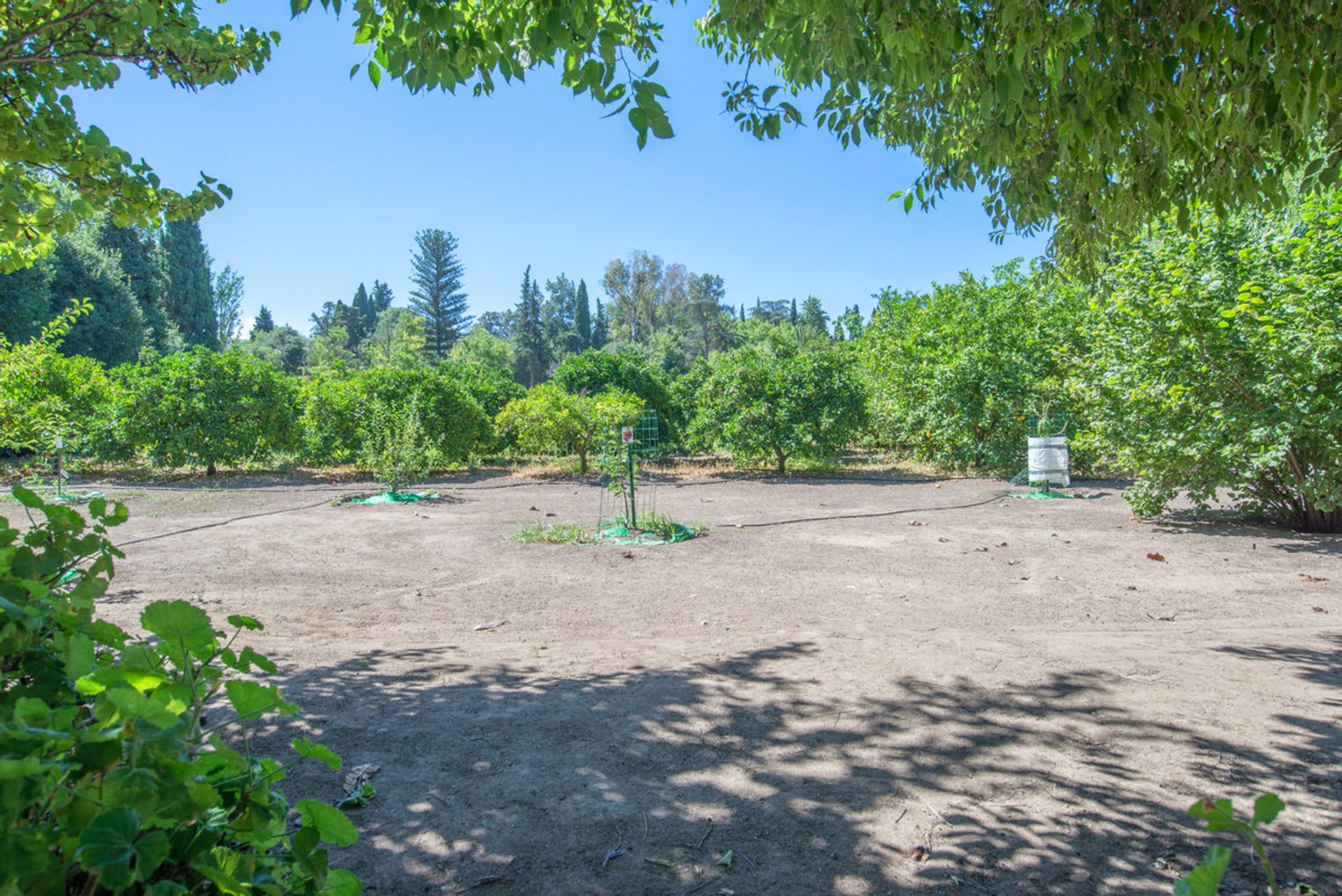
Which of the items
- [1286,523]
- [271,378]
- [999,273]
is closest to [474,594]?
[1286,523]

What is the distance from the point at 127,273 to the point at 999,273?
37.5m

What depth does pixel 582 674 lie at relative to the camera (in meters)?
4.00

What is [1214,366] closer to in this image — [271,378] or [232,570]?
[232,570]

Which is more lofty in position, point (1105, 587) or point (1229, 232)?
point (1229, 232)

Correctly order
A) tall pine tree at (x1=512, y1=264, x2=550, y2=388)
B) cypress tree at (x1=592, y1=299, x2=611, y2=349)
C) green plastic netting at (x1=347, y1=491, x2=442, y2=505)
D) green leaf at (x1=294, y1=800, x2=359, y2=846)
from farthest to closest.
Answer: cypress tree at (x1=592, y1=299, x2=611, y2=349) → tall pine tree at (x1=512, y1=264, x2=550, y2=388) → green plastic netting at (x1=347, y1=491, x2=442, y2=505) → green leaf at (x1=294, y1=800, x2=359, y2=846)

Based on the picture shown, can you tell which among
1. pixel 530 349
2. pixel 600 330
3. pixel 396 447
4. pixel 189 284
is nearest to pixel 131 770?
pixel 396 447

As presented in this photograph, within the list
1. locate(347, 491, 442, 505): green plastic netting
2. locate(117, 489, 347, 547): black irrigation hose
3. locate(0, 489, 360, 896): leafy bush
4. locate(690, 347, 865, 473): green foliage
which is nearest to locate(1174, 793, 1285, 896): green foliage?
locate(0, 489, 360, 896): leafy bush

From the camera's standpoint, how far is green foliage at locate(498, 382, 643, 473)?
16.1m

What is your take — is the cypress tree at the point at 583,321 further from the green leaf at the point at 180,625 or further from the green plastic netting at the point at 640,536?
the green leaf at the point at 180,625

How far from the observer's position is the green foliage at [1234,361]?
6.97 metres

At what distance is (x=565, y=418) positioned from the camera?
53.0 feet

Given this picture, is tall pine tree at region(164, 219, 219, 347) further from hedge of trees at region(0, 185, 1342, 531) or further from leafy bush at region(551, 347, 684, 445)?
leafy bush at region(551, 347, 684, 445)

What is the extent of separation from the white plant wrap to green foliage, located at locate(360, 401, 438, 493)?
11471 millimetres

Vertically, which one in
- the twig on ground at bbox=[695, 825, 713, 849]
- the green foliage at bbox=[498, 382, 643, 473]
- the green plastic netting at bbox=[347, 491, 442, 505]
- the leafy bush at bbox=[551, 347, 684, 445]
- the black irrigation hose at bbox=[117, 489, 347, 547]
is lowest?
the twig on ground at bbox=[695, 825, 713, 849]
